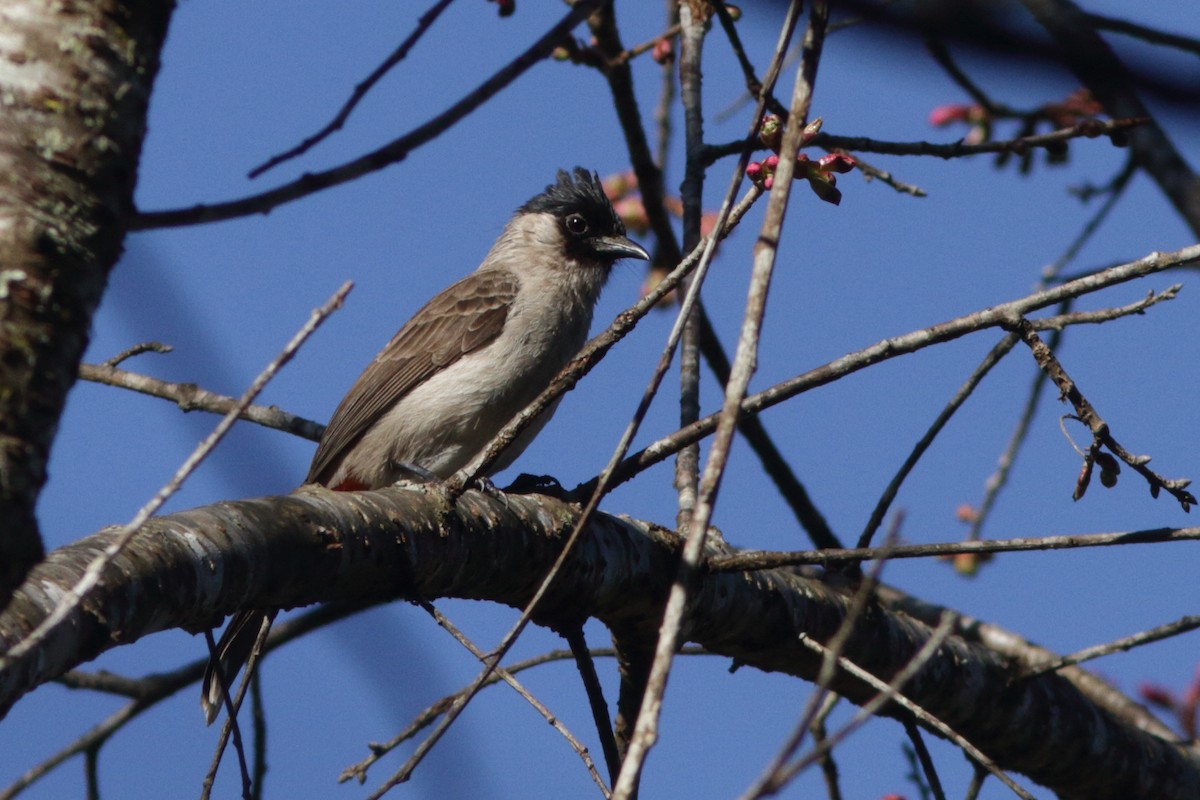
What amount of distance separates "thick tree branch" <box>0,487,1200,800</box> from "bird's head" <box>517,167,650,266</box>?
2.88m

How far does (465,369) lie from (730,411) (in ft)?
12.8

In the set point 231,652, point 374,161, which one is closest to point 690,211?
point 231,652

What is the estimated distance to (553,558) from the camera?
3508 mm

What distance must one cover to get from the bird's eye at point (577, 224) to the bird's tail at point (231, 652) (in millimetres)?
2891

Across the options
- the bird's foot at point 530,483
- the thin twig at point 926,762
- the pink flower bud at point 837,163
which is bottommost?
the thin twig at point 926,762

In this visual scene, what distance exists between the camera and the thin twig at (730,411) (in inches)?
65.7

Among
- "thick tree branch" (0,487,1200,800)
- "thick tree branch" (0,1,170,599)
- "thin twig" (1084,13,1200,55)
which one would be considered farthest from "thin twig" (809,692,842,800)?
"thick tree branch" (0,1,170,599)

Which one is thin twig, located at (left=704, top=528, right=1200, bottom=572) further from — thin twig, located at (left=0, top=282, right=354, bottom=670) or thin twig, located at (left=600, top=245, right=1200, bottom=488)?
thin twig, located at (left=0, top=282, right=354, bottom=670)

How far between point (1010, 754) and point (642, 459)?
7.12 ft

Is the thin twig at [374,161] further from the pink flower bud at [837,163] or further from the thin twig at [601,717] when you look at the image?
the thin twig at [601,717]

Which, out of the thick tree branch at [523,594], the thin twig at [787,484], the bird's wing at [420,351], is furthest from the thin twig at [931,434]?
the bird's wing at [420,351]

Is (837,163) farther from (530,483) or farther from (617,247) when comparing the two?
(617,247)

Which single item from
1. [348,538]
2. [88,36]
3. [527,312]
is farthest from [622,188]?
[88,36]

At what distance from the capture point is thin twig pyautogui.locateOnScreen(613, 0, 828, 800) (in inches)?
65.7
